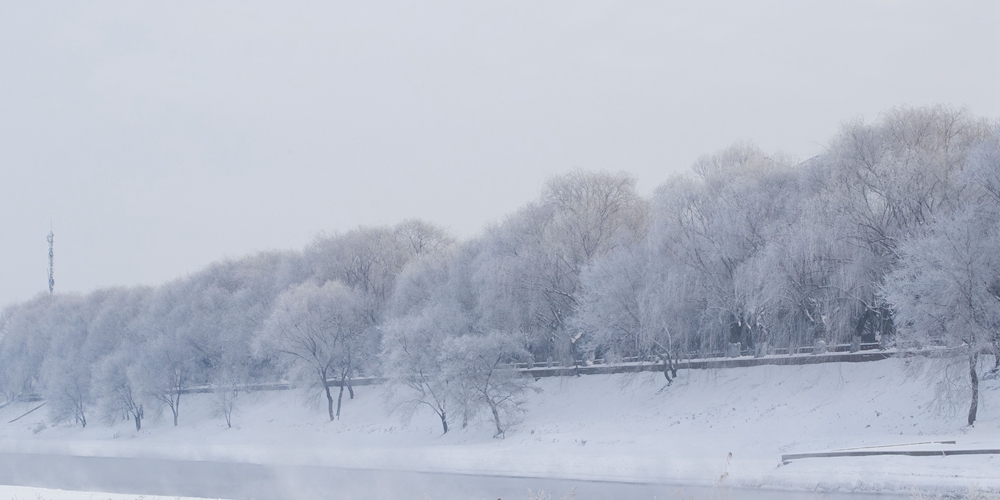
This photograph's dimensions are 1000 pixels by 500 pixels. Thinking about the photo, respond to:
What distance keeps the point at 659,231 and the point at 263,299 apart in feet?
128

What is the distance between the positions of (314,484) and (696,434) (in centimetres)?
1633

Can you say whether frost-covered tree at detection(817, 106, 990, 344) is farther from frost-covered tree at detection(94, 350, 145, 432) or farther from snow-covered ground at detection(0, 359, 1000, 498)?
frost-covered tree at detection(94, 350, 145, 432)

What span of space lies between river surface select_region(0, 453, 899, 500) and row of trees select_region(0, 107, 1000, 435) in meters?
8.25

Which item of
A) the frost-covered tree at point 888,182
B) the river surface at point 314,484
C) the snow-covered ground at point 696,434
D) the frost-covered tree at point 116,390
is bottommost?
the river surface at point 314,484

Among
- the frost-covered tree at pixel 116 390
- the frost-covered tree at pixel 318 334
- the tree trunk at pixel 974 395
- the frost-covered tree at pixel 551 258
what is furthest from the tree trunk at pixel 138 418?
the tree trunk at pixel 974 395

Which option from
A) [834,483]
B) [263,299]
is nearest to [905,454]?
[834,483]

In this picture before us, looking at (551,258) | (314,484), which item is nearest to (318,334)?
(551,258)

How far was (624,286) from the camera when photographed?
45031 millimetres

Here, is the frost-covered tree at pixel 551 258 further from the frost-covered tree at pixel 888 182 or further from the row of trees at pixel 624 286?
the frost-covered tree at pixel 888 182

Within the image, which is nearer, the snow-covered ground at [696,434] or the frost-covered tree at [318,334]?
the snow-covered ground at [696,434]

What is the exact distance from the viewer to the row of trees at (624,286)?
3306 cm

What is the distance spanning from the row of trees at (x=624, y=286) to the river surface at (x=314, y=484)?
825cm

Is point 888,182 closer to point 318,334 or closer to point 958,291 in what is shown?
point 958,291

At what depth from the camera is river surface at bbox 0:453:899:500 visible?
29500 mm
